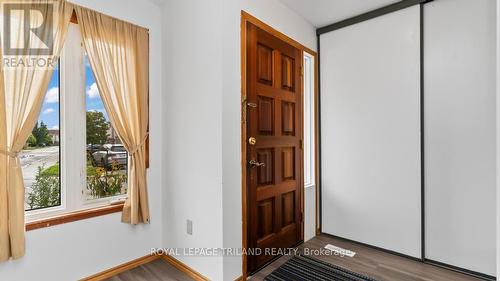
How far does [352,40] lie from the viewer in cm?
281

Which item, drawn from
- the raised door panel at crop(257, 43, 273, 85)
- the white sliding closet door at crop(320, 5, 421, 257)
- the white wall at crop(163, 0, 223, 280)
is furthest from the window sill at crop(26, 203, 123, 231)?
the white sliding closet door at crop(320, 5, 421, 257)

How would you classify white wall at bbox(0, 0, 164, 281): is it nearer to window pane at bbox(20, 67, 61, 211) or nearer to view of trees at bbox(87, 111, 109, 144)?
window pane at bbox(20, 67, 61, 211)

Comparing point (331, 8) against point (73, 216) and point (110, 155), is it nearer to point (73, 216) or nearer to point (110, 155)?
point (110, 155)

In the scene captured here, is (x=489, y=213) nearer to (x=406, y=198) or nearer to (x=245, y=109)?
(x=406, y=198)

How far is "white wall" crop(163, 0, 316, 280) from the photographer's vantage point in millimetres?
1972

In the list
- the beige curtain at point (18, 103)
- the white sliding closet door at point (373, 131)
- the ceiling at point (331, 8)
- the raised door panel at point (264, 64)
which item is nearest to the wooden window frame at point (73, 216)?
the beige curtain at point (18, 103)

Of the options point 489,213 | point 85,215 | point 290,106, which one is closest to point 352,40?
point 290,106

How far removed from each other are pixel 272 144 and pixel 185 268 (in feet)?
4.57

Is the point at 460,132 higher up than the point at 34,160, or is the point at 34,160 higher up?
the point at 460,132

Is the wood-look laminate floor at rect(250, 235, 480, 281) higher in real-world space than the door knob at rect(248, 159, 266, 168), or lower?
lower

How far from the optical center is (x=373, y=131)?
268 cm

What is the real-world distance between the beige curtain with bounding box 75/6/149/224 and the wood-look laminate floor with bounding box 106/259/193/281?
0.44 metres

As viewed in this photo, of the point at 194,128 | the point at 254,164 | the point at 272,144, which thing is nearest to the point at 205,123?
the point at 194,128

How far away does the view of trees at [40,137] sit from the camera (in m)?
1.91
